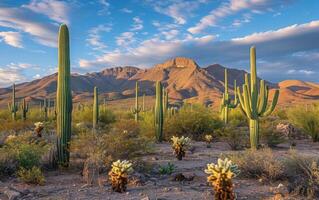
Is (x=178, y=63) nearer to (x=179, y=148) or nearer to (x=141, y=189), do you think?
(x=179, y=148)

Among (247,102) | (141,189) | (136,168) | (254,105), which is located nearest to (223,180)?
(141,189)

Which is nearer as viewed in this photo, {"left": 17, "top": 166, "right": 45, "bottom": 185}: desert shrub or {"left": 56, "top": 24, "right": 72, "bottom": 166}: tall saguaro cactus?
{"left": 17, "top": 166, "right": 45, "bottom": 185}: desert shrub

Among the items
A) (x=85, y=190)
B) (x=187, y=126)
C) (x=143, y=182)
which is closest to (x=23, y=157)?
(x=85, y=190)

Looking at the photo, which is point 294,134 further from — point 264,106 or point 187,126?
point 264,106

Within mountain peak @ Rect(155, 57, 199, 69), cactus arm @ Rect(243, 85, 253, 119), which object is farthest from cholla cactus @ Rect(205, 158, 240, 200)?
mountain peak @ Rect(155, 57, 199, 69)

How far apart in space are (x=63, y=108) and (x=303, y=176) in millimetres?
5988

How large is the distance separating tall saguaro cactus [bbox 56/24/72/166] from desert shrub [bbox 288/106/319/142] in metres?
12.8

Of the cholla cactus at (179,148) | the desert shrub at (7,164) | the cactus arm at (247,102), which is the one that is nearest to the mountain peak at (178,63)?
the cactus arm at (247,102)

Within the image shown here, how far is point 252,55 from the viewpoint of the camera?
51.3 ft

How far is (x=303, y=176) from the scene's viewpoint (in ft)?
28.0

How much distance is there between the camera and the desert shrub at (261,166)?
8719 millimetres

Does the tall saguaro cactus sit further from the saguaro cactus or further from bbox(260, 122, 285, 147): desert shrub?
bbox(260, 122, 285, 147): desert shrub

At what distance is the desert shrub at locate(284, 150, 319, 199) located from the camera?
762 cm

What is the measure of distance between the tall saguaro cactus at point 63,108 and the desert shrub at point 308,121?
42.2 ft
